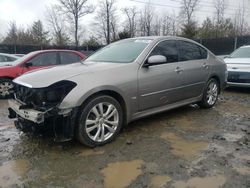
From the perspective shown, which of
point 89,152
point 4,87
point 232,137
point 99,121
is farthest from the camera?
point 4,87

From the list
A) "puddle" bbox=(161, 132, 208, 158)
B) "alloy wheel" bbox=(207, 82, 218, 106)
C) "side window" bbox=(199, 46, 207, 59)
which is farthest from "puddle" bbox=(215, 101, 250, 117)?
"puddle" bbox=(161, 132, 208, 158)

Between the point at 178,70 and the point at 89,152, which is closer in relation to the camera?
the point at 89,152

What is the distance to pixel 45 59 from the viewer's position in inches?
338

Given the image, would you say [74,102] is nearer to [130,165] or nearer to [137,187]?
[130,165]

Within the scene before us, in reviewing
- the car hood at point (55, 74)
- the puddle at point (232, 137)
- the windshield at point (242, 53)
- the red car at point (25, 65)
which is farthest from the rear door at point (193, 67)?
the red car at point (25, 65)

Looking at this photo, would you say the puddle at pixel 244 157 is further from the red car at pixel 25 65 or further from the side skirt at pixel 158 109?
the red car at pixel 25 65

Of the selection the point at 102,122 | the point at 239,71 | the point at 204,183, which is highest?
the point at 239,71

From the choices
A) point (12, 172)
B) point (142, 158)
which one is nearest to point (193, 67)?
point (142, 158)

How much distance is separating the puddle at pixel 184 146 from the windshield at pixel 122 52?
1416 mm

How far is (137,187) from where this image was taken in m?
3.11

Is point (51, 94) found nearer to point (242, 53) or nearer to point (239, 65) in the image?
point (239, 65)

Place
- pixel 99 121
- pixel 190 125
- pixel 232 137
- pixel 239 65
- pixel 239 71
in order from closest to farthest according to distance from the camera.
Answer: pixel 99 121
pixel 232 137
pixel 190 125
pixel 239 71
pixel 239 65

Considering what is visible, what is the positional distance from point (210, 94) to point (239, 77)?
262 cm

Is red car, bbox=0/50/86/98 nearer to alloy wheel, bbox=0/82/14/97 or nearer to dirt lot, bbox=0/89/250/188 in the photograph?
alloy wheel, bbox=0/82/14/97
